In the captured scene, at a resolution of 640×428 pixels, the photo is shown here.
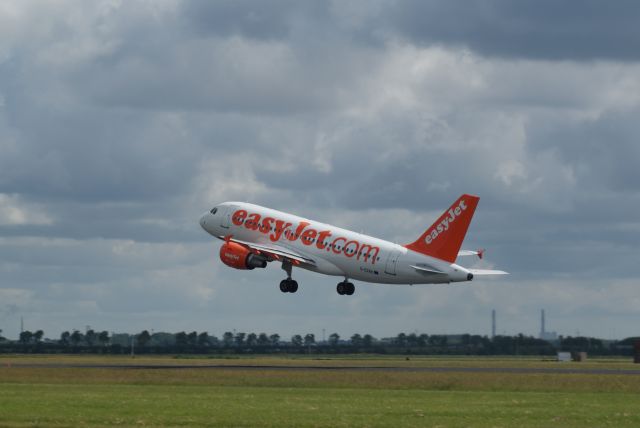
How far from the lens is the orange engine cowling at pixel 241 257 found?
116 meters

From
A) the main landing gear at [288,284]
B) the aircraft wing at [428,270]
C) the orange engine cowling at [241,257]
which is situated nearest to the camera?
the aircraft wing at [428,270]

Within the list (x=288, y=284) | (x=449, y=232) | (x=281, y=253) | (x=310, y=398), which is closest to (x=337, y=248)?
(x=281, y=253)

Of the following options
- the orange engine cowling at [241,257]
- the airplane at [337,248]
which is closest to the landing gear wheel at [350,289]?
the airplane at [337,248]

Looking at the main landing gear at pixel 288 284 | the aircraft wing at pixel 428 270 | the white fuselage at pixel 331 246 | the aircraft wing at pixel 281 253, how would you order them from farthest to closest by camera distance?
1. the main landing gear at pixel 288 284
2. the aircraft wing at pixel 281 253
3. the white fuselage at pixel 331 246
4. the aircraft wing at pixel 428 270

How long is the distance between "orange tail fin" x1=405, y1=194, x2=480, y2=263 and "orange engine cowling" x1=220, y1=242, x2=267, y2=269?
14.7 metres

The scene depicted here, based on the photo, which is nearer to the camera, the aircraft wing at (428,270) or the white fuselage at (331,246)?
the aircraft wing at (428,270)

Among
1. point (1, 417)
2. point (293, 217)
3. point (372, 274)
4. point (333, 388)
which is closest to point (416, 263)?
point (372, 274)

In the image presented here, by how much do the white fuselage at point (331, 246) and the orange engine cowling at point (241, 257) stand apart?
2.33 metres

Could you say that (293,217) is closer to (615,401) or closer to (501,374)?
(501,374)

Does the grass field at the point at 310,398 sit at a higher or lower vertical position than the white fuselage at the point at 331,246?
lower

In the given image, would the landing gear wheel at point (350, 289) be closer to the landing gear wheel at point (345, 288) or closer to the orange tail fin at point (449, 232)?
the landing gear wheel at point (345, 288)

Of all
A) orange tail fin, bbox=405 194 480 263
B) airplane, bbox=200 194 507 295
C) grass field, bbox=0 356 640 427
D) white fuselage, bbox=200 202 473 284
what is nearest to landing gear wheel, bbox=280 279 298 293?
airplane, bbox=200 194 507 295

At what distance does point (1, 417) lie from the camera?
6081cm

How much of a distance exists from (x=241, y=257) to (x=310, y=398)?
42358mm
